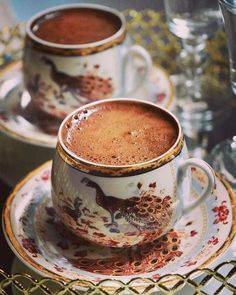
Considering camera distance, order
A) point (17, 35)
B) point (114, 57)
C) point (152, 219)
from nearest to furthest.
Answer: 1. point (152, 219)
2. point (114, 57)
3. point (17, 35)

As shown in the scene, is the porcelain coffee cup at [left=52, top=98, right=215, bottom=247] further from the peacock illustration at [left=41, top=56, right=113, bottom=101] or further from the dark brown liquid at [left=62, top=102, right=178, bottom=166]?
the peacock illustration at [left=41, top=56, right=113, bottom=101]

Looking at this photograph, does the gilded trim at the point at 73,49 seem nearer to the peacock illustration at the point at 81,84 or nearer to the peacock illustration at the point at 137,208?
the peacock illustration at the point at 81,84

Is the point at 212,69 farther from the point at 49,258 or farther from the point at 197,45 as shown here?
the point at 49,258

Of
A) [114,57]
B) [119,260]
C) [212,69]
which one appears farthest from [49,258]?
[212,69]

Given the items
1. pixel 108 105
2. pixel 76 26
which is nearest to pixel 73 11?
pixel 76 26

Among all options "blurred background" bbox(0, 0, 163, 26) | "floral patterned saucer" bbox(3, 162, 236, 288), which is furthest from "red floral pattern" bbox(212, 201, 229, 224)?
"blurred background" bbox(0, 0, 163, 26)

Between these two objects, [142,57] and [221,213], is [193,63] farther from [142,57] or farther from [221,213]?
[221,213]
